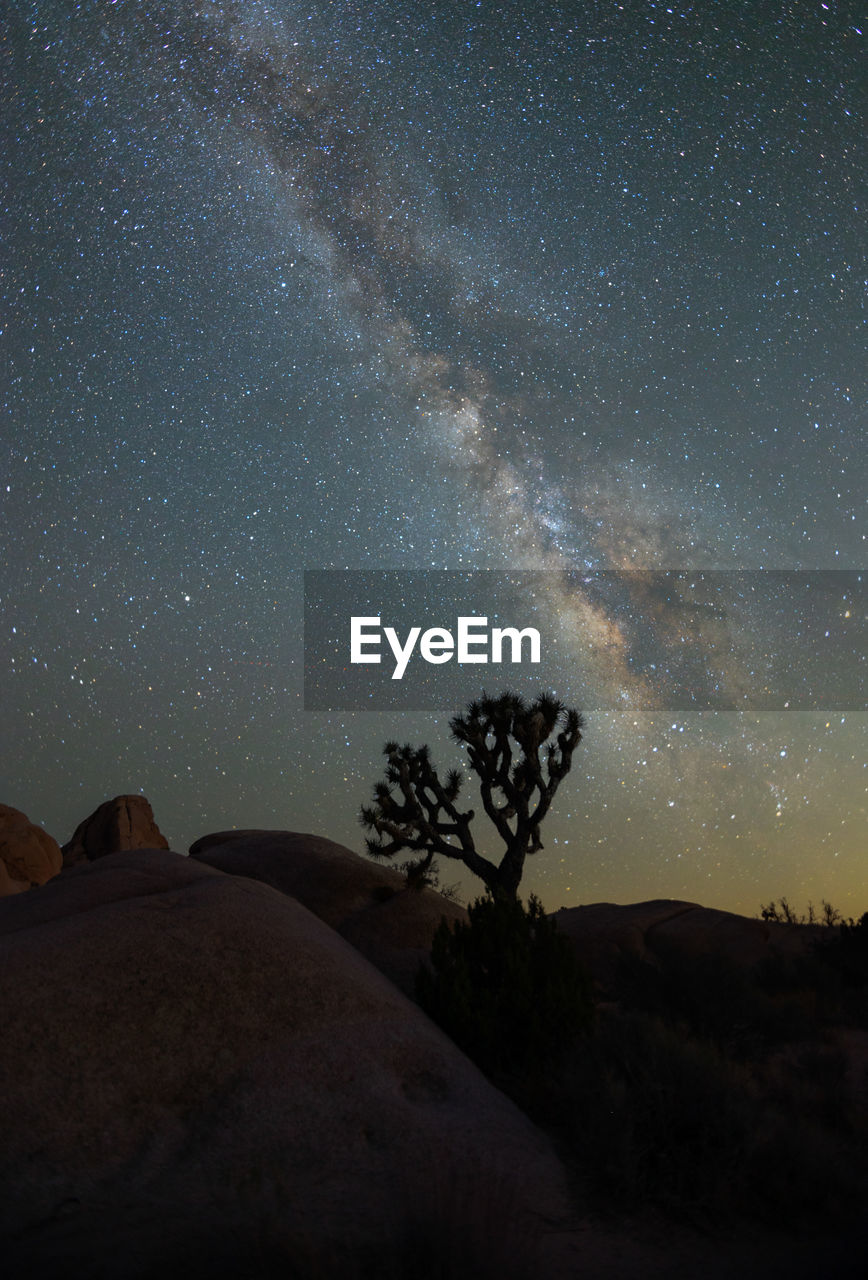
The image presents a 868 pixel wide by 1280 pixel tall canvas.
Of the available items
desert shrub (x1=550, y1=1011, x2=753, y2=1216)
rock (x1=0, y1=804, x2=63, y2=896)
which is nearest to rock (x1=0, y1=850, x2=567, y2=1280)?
desert shrub (x1=550, y1=1011, x2=753, y2=1216)

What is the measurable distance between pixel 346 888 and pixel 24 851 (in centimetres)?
1659

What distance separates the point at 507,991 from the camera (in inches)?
392

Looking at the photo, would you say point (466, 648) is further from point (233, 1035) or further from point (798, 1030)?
point (233, 1035)

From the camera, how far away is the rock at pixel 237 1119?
5559 millimetres

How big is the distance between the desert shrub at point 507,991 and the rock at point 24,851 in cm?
2529

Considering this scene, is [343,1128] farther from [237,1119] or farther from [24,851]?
[24,851]

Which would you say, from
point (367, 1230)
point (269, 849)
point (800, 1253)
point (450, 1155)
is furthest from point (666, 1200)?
point (269, 849)

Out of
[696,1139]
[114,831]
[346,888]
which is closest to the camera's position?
[696,1139]

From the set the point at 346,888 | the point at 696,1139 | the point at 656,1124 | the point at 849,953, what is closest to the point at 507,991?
the point at 656,1124

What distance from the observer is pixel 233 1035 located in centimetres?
833

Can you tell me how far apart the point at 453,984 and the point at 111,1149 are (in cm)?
426

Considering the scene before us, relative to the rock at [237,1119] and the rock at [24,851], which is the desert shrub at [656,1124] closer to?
the rock at [237,1119]

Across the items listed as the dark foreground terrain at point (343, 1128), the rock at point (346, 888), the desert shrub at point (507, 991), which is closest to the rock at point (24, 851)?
the rock at point (346, 888)

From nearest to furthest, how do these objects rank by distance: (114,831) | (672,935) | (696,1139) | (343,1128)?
(696,1139) < (343,1128) < (672,935) < (114,831)
